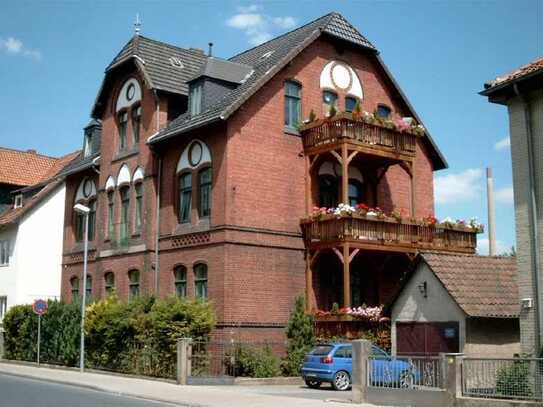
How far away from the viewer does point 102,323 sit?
92.7ft

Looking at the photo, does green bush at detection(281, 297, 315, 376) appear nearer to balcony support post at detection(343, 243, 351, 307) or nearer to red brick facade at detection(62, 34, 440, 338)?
red brick facade at detection(62, 34, 440, 338)

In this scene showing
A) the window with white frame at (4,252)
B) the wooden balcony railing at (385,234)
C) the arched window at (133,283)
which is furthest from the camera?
the window with white frame at (4,252)

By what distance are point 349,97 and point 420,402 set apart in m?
16.9

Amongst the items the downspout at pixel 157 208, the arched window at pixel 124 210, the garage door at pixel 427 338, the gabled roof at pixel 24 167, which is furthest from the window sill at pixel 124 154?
the gabled roof at pixel 24 167

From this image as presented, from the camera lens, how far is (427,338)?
73.1ft

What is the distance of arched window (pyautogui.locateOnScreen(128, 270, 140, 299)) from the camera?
31203mm

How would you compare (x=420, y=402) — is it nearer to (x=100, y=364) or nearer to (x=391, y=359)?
(x=391, y=359)

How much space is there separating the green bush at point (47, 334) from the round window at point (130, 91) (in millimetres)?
9308

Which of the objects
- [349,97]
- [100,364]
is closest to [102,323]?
[100,364]

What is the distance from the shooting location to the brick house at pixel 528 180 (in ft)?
59.0

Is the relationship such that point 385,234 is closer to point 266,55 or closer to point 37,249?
point 266,55

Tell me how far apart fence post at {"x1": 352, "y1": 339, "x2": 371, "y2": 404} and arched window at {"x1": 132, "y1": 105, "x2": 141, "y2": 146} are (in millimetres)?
17017

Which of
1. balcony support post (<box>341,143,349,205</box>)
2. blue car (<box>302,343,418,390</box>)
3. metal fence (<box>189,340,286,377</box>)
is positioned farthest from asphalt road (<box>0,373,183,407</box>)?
balcony support post (<box>341,143,349,205</box>)

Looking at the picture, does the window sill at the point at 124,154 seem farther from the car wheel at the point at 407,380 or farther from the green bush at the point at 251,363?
the car wheel at the point at 407,380
